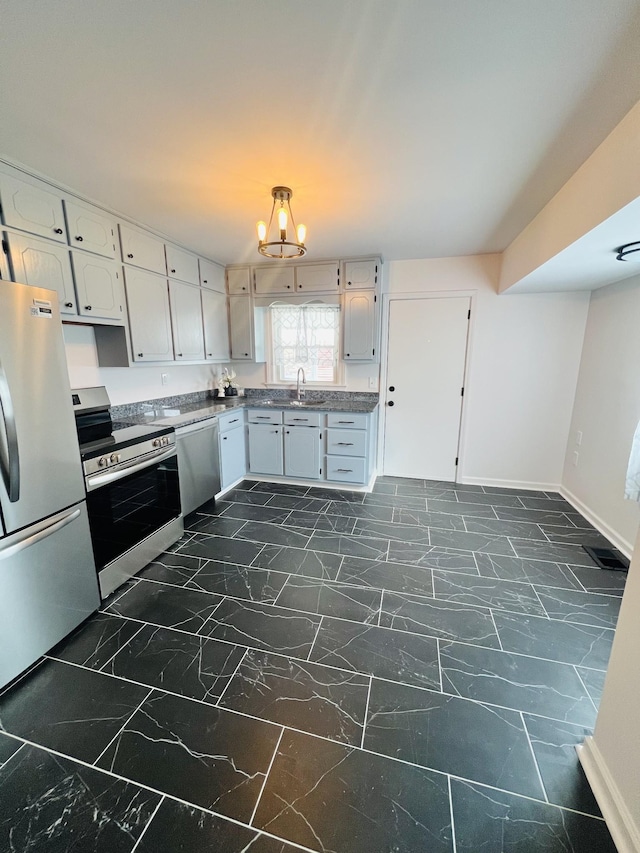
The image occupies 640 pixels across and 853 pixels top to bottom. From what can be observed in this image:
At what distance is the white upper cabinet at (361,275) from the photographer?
11.6ft

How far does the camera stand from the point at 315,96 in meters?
1.39

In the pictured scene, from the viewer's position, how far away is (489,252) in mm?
3449

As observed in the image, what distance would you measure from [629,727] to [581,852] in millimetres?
391

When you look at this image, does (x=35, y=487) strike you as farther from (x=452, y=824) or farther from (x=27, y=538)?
(x=452, y=824)

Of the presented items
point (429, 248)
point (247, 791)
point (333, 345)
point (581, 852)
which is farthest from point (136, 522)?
point (429, 248)

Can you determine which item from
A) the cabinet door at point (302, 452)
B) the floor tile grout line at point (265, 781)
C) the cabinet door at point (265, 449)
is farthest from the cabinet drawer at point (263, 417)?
the floor tile grout line at point (265, 781)

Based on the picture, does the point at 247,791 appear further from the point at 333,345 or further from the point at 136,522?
the point at 333,345

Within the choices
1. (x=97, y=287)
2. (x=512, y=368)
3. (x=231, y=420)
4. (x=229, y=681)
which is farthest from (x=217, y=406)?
(x=512, y=368)

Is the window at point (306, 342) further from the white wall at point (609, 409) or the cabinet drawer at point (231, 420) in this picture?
the white wall at point (609, 409)

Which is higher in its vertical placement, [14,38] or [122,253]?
[14,38]

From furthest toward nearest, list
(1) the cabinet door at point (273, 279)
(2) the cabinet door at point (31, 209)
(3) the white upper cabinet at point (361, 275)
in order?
(1) the cabinet door at point (273, 279)
(3) the white upper cabinet at point (361, 275)
(2) the cabinet door at point (31, 209)

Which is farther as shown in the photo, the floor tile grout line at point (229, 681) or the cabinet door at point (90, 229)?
the cabinet door at point (90, 229)

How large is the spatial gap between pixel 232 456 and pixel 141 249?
2046mm

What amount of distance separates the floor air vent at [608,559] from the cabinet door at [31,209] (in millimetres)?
4269
